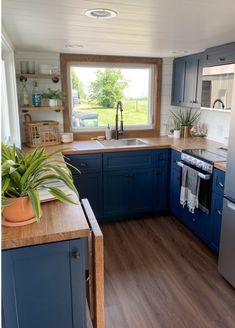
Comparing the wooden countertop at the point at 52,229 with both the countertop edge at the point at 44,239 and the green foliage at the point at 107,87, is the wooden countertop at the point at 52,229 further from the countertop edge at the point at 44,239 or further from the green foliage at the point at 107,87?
the green foliage at the point at 107,87

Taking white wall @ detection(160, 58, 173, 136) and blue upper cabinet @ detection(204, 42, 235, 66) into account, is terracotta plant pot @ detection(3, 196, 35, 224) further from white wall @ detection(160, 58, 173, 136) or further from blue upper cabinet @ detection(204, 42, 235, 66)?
white wall @ detection(160, 58, 173, 136)

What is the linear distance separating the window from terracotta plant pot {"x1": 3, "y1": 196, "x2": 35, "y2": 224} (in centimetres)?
256

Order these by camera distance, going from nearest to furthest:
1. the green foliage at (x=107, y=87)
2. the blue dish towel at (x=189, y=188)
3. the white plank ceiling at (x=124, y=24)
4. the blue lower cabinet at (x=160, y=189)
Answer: the white plank ceiling at (x=124, y=24) → the blue dish towel at (x=189, y=188) → the blue lower cabinet at (x=160, y=189) → the green foliage at (x=107, y=87)

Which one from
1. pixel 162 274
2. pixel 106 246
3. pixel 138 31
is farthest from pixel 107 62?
pixel 162 274

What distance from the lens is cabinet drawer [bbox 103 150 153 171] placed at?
3.34m

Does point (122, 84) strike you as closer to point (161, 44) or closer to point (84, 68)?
point (84, 68)

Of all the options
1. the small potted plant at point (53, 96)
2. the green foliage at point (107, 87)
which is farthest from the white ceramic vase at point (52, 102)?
the green foliage at point (107, 87)

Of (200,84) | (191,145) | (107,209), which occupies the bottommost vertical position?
(107,209)

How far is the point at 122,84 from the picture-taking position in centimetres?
402

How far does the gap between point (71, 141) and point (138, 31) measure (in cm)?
180

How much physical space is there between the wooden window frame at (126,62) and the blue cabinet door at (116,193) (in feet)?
2.64

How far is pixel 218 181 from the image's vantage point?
2.64m

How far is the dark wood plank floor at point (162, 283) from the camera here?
203 cm

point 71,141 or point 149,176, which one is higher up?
point 71,141
